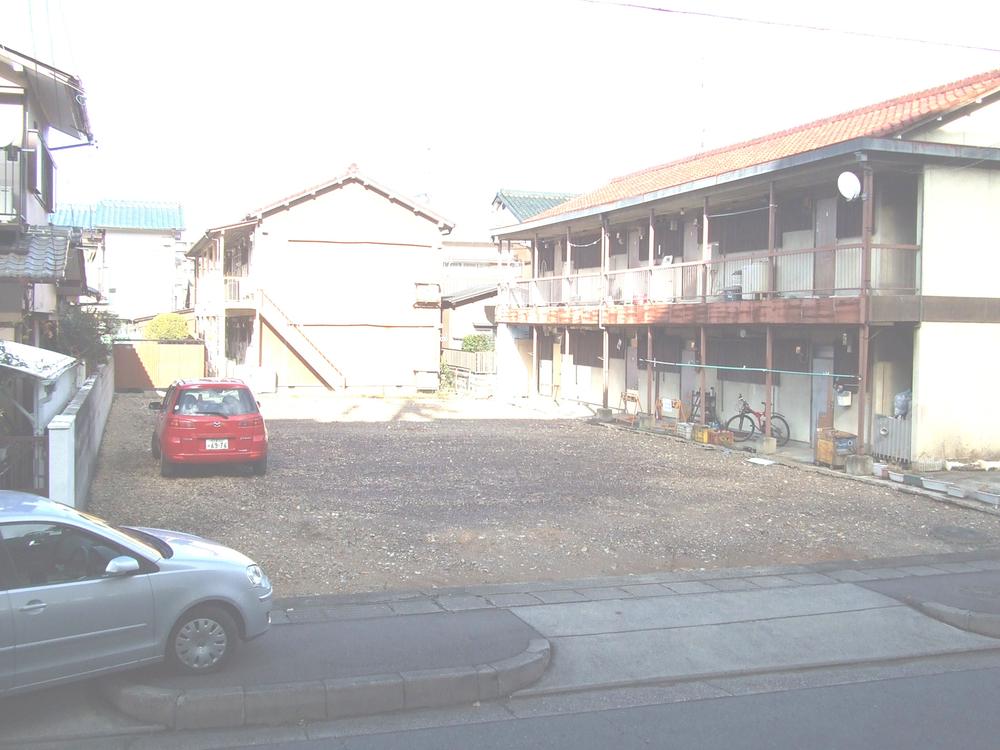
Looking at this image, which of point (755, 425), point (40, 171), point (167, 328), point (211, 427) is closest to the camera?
point (211, 427)

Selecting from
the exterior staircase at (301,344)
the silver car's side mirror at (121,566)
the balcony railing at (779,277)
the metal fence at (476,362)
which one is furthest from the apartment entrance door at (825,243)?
the exterior staircase at (301,344)

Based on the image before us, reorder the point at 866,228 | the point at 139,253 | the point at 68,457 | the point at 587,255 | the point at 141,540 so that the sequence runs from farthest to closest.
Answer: the point at 139,253
the point at 587,255
the point at 866,228
the point at 68,457
the point at 141,540

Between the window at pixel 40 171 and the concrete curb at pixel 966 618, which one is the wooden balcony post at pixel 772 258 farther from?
the window at pixel 40 171

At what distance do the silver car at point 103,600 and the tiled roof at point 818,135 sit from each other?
14.0m

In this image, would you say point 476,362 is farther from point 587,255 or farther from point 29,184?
point 29,184

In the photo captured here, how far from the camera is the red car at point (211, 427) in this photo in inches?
556

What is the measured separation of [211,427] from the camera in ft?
46.6

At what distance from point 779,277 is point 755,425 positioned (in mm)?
3486

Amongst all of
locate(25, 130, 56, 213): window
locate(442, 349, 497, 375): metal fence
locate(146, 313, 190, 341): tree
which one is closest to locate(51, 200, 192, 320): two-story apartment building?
locate(146, 313, 190, 341): tree

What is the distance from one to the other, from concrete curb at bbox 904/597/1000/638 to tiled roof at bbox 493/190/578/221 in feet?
93.5

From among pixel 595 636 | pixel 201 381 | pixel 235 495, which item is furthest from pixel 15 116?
pixel 595 636

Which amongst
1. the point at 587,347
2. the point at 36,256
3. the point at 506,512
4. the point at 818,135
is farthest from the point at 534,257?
the point at 36,256

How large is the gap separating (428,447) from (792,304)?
26.0 ft

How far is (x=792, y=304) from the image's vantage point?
699 inches
